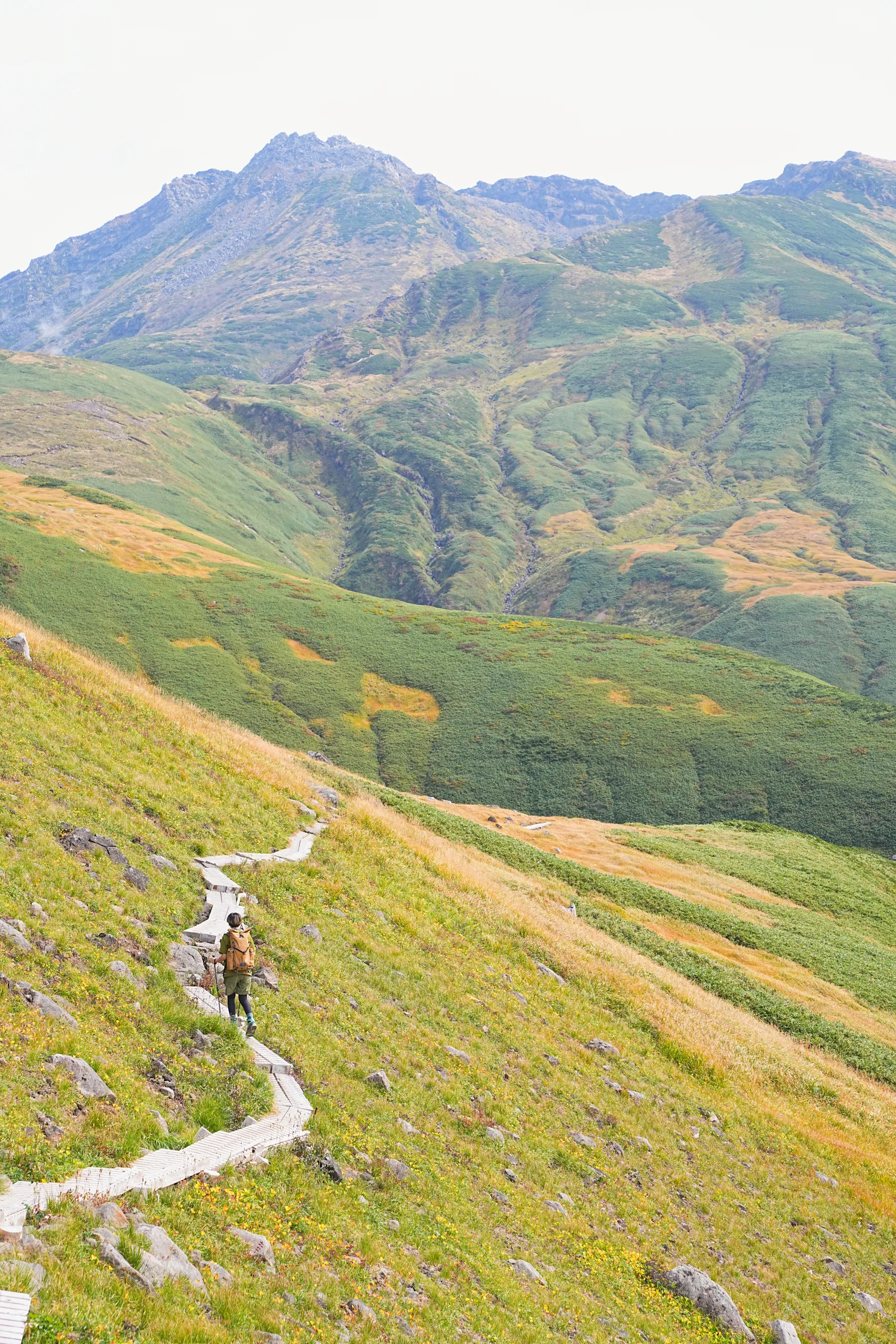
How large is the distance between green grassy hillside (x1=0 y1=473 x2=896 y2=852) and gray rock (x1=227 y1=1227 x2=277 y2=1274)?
9249 centimetres

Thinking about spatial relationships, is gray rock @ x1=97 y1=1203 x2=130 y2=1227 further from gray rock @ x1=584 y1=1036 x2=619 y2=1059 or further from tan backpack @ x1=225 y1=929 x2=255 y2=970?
gray rock @ x1=584 y1=1036 x2=619 y2=1059

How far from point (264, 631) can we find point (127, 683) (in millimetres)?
97830

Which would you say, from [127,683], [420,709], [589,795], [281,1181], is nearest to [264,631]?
[420,709]

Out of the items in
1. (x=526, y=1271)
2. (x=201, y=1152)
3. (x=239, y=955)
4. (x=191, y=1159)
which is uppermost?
(x=239, y=955)

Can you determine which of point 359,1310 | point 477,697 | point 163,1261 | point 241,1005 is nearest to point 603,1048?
point 241,1005

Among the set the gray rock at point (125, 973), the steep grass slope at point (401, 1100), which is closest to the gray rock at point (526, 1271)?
the steep grass slope at point (401, 1100)

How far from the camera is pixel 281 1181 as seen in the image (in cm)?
1233

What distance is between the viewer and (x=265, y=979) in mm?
18406

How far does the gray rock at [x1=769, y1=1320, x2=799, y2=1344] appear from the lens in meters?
15.7

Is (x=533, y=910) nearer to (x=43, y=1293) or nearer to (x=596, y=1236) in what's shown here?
(x=596, y=1236)

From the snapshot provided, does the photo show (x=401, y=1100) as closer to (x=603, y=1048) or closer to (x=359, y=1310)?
(x=359, y=1310)

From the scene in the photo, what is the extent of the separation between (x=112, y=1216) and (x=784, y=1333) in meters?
14.0

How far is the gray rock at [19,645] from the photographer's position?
27500 mm

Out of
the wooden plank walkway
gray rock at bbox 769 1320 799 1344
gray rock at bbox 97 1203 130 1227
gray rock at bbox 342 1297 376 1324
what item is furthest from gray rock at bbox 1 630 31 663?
gray rock at bbox 769 1320 799 1344
